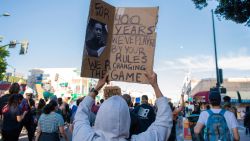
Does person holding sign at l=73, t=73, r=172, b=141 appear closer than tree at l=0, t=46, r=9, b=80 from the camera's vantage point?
Yes

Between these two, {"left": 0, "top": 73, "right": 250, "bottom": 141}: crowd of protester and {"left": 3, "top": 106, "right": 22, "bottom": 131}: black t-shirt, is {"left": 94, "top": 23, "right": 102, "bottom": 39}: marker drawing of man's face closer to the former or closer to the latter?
{"left": 0, "top": 73, "right": 250, "bottom": 141}: crowd of protester

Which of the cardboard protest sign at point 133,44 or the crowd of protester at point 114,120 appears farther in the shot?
the cardboard protest sign at point 133,44

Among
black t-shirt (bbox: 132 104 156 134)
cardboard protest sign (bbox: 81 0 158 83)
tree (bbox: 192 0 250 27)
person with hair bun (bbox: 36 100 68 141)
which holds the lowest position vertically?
person with hair bun (bbox: 36 100 68 141)

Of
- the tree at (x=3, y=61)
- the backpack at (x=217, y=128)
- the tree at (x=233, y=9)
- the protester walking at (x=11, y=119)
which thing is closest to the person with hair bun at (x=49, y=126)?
the protester walking at (x=11, y=119)

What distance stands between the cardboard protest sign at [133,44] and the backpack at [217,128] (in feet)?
4.11

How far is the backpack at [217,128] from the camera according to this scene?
15.6 feet

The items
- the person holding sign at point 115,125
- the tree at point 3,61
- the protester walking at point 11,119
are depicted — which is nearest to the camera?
the person holding sign at point 115,125

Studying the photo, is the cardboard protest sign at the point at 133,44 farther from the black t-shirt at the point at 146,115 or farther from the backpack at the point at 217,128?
the black t-shirt at the point at 146,115

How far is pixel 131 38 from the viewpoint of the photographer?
4691 millimetres

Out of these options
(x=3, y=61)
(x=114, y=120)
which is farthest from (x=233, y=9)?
(x=3, y=61)

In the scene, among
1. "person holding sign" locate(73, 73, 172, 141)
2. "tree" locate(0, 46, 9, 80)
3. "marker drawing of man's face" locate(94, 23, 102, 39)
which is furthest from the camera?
"tree" locate(0, 46, 9, 80)

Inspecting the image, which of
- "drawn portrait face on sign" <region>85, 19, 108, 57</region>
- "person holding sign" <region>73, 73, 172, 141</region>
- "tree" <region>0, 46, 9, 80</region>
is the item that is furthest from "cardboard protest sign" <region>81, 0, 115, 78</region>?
"tree" <region>0, 46, 9, 80</region>

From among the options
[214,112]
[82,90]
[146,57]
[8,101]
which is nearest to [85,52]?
[146,57]

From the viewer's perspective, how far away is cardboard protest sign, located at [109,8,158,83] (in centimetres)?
434
